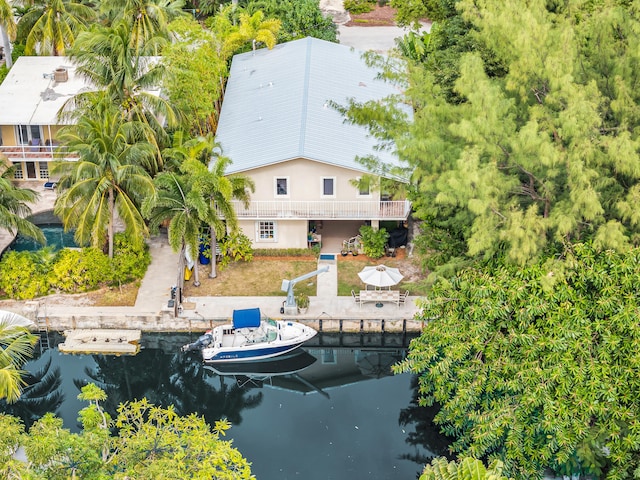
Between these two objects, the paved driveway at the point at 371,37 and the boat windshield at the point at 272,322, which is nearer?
the boat windshield at the point at 272,322

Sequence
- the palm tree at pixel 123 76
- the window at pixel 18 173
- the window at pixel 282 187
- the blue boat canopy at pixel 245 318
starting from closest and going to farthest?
the blue boat canopy at pixel 245 318 < the palm tree at pixel 123 76 < the window at pixel 282 187 < the window at pixel 18 173

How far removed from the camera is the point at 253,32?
58.2 m

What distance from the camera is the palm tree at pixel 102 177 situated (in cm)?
4144

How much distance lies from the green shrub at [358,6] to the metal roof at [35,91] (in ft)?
102

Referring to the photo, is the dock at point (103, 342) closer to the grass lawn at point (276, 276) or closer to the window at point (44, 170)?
the grass lawn at point (276, 276)

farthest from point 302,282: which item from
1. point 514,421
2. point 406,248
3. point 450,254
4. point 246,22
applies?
point 246,22

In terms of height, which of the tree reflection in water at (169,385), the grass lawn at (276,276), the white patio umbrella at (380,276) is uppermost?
the white patio umbrella at (380,276)

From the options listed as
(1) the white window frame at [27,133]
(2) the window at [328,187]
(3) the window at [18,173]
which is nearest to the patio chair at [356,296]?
(2) the window at [328,187]

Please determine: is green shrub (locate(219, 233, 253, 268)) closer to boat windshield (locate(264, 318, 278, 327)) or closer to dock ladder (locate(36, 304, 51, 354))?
boat windshield (locate(264, 318, 278, 327))

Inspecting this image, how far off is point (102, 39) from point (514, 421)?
2688cm

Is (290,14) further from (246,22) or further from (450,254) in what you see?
(450,254)

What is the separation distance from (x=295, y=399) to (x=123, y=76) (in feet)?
60.0

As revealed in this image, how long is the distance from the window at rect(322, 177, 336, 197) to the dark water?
13.5m

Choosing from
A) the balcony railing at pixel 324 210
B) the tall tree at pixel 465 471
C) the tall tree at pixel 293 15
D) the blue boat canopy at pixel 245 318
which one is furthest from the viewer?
the tall tree at pixel 293 15
